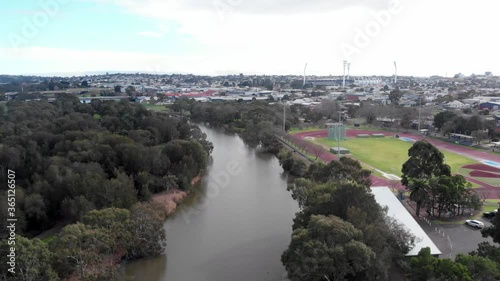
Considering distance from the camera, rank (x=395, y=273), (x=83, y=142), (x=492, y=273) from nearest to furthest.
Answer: (x=492, y=273) < (x=395, y=273) < (x=83, y=142)

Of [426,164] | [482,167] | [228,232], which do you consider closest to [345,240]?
[228,232]

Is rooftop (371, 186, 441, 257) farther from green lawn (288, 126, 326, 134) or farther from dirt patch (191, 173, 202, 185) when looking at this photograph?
green lawn (288, 126, 326, 134)

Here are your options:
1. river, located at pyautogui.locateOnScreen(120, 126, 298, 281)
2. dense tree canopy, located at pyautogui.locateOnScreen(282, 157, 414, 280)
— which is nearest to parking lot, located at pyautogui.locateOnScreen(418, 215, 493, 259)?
dense tree canopy, located at pyautogui.locateOnScreen(282, 157, 414, 280)

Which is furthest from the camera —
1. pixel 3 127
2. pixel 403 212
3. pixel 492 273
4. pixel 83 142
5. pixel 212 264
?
pixel 3 127

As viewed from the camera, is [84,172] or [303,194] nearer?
[303,194]

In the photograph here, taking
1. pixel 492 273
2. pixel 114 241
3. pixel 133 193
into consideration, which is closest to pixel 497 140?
pixel 492 273

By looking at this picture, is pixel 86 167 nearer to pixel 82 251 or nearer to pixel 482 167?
pixel 82 251

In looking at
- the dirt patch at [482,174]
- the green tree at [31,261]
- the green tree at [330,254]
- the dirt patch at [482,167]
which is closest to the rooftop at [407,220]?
the green tree at [330,254]

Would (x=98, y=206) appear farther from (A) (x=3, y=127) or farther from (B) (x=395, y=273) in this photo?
(A) (x=3, y=127)

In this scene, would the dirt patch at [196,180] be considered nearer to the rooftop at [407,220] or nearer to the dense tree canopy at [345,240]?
the dense tree canopy at [345,240]
